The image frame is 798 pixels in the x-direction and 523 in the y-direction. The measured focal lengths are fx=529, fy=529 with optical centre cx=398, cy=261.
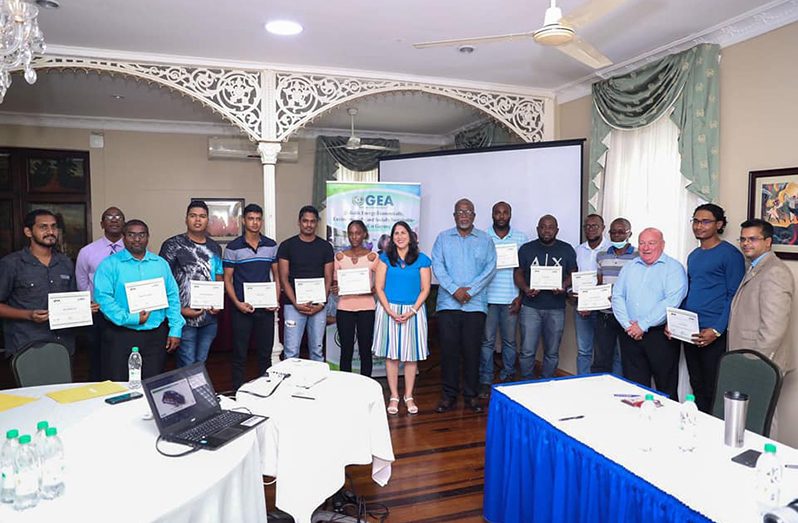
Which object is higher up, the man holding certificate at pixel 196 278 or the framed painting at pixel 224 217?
the framed painting at pixel 224 217

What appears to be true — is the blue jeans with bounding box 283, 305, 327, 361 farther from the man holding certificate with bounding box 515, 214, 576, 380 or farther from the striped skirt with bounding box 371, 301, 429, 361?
the man holding certificate with bounding box 515, 214, 576, 380

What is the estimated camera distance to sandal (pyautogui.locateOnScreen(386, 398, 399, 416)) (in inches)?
170

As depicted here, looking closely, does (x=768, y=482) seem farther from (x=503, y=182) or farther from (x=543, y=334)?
(x=503, y=182)

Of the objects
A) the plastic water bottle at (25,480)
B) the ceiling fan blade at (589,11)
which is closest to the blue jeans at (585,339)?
the ceiling fan blade at (589,11)

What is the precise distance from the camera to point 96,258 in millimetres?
3910

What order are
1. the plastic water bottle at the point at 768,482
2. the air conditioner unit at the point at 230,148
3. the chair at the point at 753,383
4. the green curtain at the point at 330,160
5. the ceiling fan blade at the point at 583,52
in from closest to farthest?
the plastic water bottle at the point at 768,482 < the chair at the point at 753,383 < the ceiling fan blade at the point at 583,52 < the air conditioner unit at the point at 230,148 < the green curtain at the point at 330,160

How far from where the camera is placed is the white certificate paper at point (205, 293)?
12.2ft

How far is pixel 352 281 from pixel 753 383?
8.99ft

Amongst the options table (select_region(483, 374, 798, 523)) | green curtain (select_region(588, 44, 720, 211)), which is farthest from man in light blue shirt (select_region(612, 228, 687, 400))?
table (select_region(483, 374, 798, 523))

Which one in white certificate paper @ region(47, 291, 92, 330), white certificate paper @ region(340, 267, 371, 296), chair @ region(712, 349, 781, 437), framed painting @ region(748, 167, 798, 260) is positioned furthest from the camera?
white certificate paper @ region(340, 267, 371, 296)

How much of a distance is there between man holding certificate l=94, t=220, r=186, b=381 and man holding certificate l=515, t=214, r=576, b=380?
9.47 feet

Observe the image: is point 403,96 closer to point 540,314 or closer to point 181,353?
point 540,314

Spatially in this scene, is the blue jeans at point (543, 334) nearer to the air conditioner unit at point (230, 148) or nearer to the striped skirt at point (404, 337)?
the striped skirt at point (404, 337)

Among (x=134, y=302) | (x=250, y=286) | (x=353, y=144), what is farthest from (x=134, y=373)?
(x=353, y=144)
